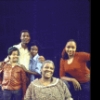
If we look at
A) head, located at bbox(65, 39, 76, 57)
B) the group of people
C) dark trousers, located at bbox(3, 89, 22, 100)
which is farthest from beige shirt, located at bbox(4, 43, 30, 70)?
head, located at bbox(65, 39, 76, 57)

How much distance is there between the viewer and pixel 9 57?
9.86ft

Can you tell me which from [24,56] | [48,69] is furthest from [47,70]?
[24,56]

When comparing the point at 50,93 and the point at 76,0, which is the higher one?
the point at 76,0

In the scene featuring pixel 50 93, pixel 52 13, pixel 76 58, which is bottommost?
pixel 50 93

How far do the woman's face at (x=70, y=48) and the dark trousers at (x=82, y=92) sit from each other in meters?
0.30

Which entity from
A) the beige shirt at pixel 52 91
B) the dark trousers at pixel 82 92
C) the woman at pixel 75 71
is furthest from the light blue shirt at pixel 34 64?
the dark trousers at pixel 82 92

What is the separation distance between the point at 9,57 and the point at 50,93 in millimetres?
536

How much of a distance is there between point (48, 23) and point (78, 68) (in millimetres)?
529

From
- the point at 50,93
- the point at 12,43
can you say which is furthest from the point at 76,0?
the point at 50,93

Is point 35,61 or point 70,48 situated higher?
point 70,48

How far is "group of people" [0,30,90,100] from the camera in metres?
2.95

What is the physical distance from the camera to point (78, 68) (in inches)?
116

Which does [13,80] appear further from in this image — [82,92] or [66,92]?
[82,92]
